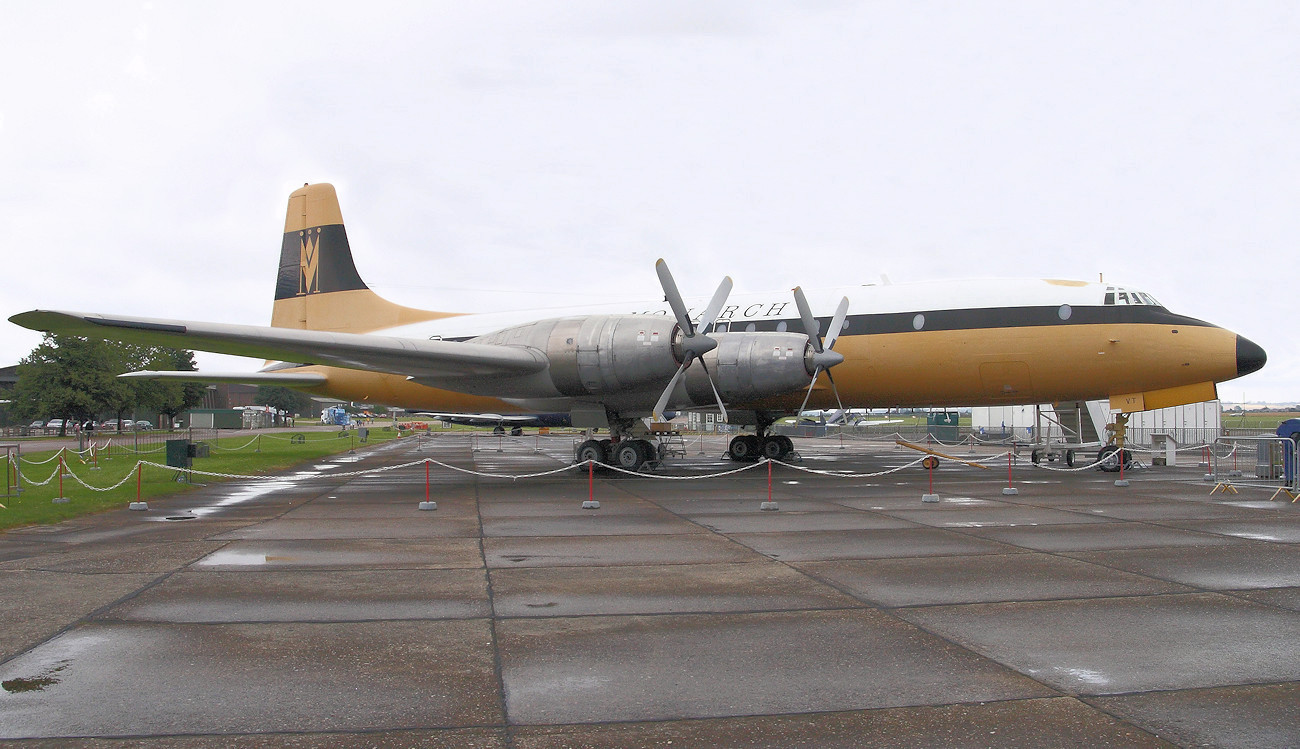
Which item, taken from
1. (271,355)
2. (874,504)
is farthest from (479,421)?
(874,504)

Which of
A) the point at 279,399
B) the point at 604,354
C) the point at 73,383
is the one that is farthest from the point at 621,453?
the point at 279,399

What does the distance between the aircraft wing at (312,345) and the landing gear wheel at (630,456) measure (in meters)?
3.33

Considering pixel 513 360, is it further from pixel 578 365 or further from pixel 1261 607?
pixel 1261 607

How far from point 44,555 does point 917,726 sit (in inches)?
390

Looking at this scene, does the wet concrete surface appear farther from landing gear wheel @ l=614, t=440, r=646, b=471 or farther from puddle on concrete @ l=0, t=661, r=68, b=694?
landing gear wheel @ l=614, t=440, r=646, b=471

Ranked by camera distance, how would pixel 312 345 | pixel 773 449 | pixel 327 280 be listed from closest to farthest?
pixel 312 345
pixel 773 449
pixel 327 280

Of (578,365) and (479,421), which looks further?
(479,421)

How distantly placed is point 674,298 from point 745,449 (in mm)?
9257

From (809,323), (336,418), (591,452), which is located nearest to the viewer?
(809,323)

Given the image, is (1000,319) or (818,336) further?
(818,336)

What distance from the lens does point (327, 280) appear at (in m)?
26.0

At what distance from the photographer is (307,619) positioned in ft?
22.3

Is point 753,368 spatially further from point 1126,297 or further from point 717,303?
point 1126,297

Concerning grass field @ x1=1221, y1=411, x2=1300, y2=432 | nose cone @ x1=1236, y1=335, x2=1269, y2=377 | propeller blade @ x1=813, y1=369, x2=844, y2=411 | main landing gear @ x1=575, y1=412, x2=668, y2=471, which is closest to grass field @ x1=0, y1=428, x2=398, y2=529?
main landing gear @ x1=575, y1=412, x2=668, y2=471
